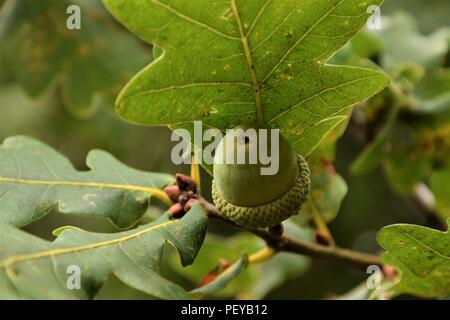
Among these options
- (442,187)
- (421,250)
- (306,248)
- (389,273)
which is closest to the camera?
(421,250)

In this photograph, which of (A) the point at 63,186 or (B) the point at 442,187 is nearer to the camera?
(A) the point at 63,186

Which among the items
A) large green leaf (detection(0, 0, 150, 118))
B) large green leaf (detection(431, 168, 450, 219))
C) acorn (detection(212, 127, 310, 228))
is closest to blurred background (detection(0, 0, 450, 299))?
large green leaf (detection(0, 0, 150, 118))

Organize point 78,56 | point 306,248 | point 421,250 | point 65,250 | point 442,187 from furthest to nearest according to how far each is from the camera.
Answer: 1. point 78,56
2. point 442,187
3. point 306,248
4. point 421,250
5. point 65,250

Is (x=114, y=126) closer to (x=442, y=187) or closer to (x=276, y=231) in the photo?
(x=442, y=187)

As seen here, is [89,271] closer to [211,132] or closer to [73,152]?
[211,132]

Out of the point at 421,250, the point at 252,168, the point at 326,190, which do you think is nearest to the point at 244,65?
the point at 252,168

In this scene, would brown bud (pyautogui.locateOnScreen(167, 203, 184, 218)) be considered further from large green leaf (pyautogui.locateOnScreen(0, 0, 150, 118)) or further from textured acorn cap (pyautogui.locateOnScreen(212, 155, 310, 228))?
large green leaf (pyautogui.locateOnScreen(0, 0, 150, 118))

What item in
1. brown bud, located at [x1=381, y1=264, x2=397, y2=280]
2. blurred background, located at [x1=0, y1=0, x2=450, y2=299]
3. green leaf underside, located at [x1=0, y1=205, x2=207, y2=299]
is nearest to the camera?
green leaf underside, located at [x1=0, y1=205, x2=207, y2=299]
